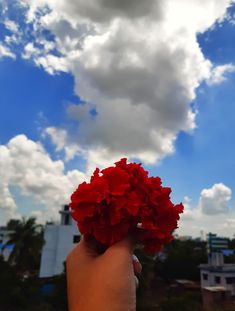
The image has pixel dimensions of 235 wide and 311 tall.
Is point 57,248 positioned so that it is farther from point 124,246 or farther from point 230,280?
point 124,246

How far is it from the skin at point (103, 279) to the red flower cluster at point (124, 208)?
5.2 inches

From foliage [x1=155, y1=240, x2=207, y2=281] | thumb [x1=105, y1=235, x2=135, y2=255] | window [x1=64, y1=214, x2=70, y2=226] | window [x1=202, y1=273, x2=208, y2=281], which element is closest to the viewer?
thumb [x1=105, y1=235, x2=135, y2=255]

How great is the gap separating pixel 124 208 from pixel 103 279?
0.56 m

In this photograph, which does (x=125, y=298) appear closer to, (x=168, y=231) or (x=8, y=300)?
(x=168, y=231)

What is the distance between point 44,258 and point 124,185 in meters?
31.9

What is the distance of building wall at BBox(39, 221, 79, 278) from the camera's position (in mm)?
31609

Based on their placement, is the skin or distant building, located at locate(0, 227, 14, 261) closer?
the skin

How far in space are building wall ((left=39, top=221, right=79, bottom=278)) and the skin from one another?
30188 mm

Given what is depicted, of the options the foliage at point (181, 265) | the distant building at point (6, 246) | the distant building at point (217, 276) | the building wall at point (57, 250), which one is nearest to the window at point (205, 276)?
the distant building at point (217, 276)

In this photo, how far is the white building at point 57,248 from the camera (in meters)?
31.6

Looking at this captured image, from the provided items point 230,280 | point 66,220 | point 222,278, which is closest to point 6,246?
point 66,220

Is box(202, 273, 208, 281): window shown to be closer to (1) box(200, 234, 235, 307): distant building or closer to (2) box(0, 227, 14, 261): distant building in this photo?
(1) box(200, 234, 235, 307): distant building

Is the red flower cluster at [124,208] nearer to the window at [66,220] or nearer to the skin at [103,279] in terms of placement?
the skin at [103,279]

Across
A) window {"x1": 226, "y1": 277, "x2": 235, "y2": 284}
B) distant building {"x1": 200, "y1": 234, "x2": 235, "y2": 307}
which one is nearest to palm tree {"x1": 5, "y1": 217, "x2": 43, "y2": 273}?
distant building {"x1": 200, "y1": 234, "x2": 235, "y2": 307}
